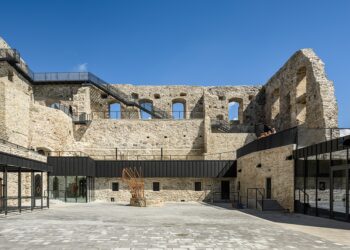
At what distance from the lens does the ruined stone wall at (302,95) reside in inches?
905

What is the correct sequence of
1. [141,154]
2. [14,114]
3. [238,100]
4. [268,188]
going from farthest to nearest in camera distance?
[238,100] → [141,154] → [14,114] → [268,188]

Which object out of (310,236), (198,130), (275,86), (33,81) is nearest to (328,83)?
(275,86)

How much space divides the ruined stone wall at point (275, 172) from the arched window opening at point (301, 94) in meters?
7.21

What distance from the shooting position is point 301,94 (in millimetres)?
27703

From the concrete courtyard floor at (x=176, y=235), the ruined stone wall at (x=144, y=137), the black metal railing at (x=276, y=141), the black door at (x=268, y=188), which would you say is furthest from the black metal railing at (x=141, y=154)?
the concrete courtyard floor at (x=176, y=235)

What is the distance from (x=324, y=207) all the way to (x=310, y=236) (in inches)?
208

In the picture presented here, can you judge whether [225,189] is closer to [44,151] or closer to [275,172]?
[275,172]

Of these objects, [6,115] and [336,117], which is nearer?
[336,117]

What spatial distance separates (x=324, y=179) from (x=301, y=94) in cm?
1466

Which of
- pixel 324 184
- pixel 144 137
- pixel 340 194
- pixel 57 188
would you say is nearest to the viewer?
pixel 340 194

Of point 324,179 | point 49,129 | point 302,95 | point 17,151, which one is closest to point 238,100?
point 302,95

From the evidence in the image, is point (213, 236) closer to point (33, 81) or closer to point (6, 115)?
point (6, 115)

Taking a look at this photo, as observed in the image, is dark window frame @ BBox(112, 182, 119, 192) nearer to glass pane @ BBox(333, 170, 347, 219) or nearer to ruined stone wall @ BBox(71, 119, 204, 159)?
ruined stone wall @ BBox(71, 119, 204, 159)

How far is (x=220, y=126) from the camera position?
37656mm
